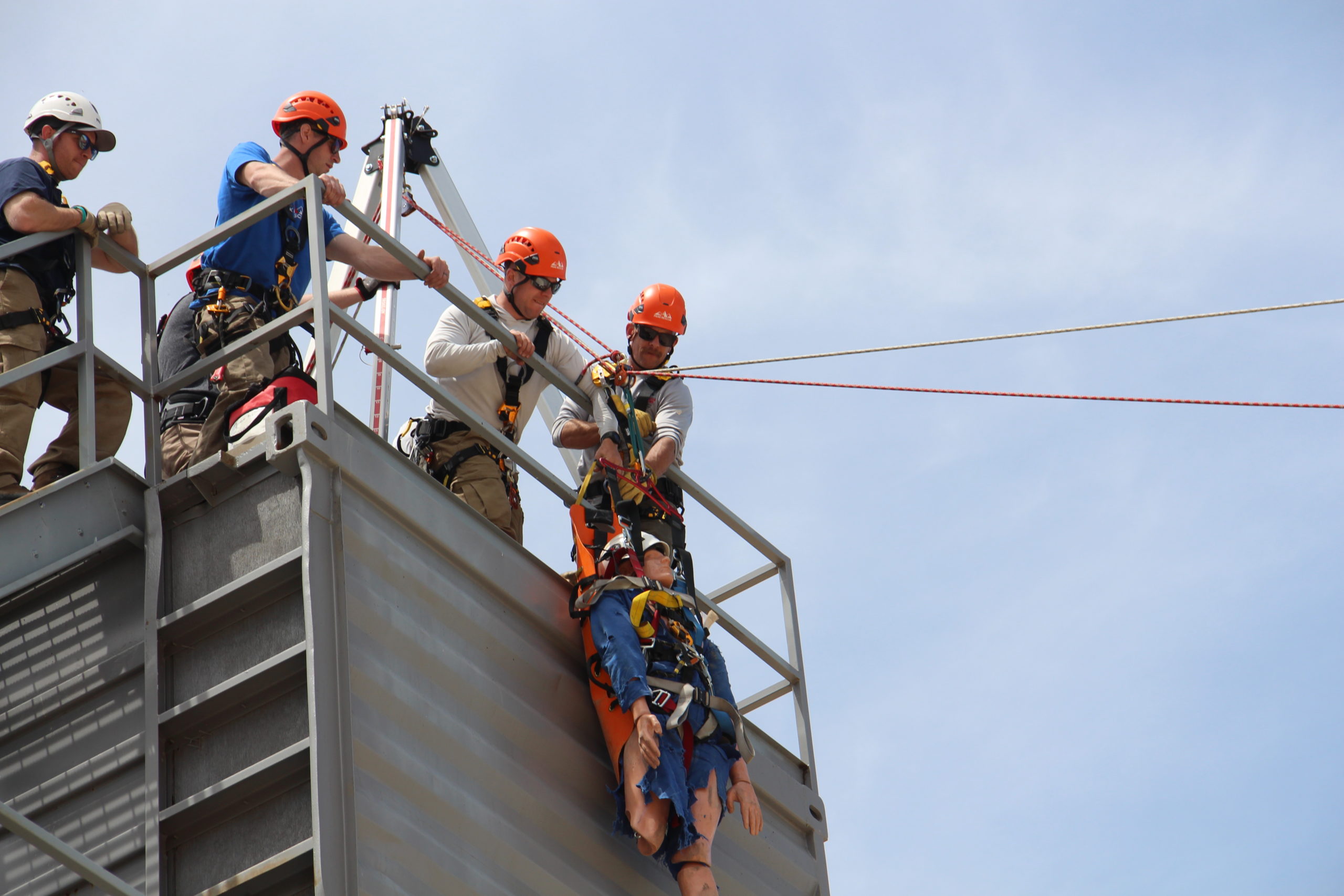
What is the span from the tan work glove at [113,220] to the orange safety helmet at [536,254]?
244 centimetres

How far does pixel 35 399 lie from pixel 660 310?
378 centimetres

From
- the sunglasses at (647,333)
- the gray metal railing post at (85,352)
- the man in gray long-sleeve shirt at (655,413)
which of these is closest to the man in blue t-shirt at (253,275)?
the gray metal railing post at (85,352)

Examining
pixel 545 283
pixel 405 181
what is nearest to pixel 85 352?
pixel 545 283

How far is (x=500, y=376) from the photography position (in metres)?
9.11

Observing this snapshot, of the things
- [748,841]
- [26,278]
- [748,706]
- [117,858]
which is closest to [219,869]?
[117,858]

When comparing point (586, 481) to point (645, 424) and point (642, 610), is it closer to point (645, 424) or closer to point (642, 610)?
point (645, 424)

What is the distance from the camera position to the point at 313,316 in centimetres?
704

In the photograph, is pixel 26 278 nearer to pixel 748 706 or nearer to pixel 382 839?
pixel 382 839

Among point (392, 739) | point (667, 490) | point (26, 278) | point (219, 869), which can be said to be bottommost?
point (219, 869)

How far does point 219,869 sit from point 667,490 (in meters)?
3.96

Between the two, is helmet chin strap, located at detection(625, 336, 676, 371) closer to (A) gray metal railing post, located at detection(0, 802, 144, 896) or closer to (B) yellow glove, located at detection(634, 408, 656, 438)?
(B) yellow glove, located at detection(634, 408, 656, 438)

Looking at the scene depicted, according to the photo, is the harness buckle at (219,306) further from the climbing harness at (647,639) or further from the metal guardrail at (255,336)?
the climbing harness at (647,639)

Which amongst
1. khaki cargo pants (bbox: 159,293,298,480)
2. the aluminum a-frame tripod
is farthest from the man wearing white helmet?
the aluminum a-frame tripod

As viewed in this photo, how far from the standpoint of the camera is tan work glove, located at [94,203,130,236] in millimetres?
7426
